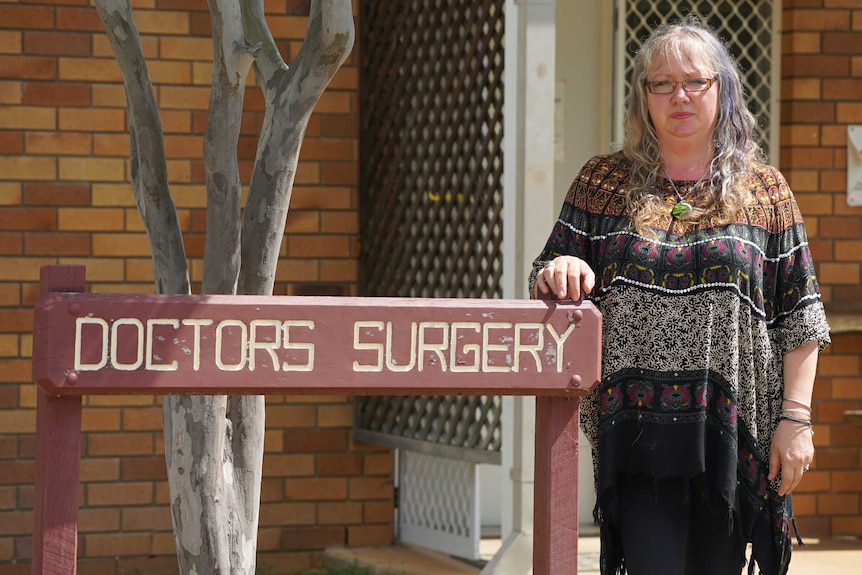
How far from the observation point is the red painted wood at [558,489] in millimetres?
2725

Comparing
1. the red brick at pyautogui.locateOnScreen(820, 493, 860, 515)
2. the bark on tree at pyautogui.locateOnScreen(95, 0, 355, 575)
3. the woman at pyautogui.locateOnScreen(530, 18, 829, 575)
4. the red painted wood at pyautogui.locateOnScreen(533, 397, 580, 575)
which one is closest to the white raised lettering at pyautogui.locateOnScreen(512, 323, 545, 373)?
the red painted wood at pyautogui.locateOnScreen(533, 397, 580, 575)

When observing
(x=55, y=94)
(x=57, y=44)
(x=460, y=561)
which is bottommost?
(x=460, y=561)

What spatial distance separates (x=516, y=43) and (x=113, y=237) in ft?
5.90

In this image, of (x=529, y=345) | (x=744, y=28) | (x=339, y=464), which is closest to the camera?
(x=529, y=345)

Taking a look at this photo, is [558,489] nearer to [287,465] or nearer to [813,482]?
[287,465]

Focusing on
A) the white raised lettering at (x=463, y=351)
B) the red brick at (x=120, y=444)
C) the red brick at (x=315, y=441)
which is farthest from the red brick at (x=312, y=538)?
the white raised lettering at (x=463, y=351)

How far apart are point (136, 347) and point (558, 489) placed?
92 centimetres

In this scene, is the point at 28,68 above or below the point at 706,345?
above

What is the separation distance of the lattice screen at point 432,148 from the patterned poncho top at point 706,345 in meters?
2.20

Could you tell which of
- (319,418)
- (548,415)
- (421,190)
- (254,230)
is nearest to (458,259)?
(421,190)

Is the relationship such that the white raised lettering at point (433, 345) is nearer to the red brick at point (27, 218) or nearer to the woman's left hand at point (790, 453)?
the woman's left hand at point (790, 453)

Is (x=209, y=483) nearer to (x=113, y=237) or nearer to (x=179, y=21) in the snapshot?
(x=113, y=237)

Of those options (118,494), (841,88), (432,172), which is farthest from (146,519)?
(841,88)

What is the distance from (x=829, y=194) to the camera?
5887 millimetres
